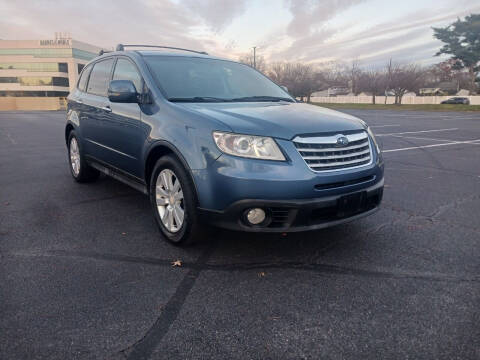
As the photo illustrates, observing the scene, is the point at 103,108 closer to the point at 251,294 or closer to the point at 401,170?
the point at 251,294

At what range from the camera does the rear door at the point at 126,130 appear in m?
3.96

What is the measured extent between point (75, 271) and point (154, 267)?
61 centimetres

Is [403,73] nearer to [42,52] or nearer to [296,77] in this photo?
[296,77]

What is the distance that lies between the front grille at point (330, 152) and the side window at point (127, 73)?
1927mm

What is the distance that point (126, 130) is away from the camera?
4156 mm

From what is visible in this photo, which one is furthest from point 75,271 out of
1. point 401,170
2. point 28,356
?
point 401,170

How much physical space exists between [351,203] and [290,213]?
0.57m

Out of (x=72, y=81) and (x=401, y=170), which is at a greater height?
(x=72, y=81)

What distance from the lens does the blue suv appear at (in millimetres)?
2941

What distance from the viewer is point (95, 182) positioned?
6090 millimetres

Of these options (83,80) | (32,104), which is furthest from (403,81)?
(83,80)

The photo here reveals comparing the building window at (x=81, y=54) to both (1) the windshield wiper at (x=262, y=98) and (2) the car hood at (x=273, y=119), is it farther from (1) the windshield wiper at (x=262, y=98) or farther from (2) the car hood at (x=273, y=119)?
(2) the car hood at (x=273, y=119)

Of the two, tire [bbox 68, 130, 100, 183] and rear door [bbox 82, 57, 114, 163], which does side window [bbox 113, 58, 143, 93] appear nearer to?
rear door [bbox 82, 57, 114, 163]

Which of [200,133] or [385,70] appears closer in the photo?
[200,133]
